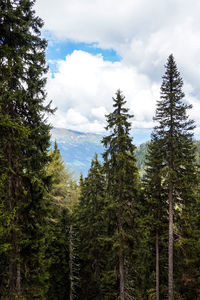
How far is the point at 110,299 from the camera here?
19.4 meters

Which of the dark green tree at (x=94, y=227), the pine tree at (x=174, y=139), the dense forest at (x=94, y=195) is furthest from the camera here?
the dark green tree at (x=94, y=227)

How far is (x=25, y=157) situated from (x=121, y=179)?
22.1 ft

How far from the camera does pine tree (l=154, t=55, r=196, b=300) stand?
13736 mm

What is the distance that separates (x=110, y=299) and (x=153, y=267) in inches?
200

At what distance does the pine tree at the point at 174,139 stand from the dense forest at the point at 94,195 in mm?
65

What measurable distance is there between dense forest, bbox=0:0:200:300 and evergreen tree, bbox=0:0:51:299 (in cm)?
5

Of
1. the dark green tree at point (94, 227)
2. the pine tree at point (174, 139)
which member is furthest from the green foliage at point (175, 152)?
the dark green tree at point (94, 227)

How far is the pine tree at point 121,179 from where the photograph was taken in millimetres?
13873

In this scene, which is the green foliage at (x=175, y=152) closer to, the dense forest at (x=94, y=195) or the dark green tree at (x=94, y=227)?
the dense forest at (x=94, y=195)

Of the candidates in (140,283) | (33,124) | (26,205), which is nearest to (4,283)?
(26,205)

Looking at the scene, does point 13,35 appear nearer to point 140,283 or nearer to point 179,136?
point 179,136

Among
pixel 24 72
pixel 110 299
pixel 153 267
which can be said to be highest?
pixel 24 72

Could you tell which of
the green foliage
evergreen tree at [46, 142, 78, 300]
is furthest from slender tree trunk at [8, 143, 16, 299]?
evergreen tree at [46, 142, 78, 300]

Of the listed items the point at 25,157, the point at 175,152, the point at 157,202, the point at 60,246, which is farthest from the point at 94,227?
the point at 25,157
